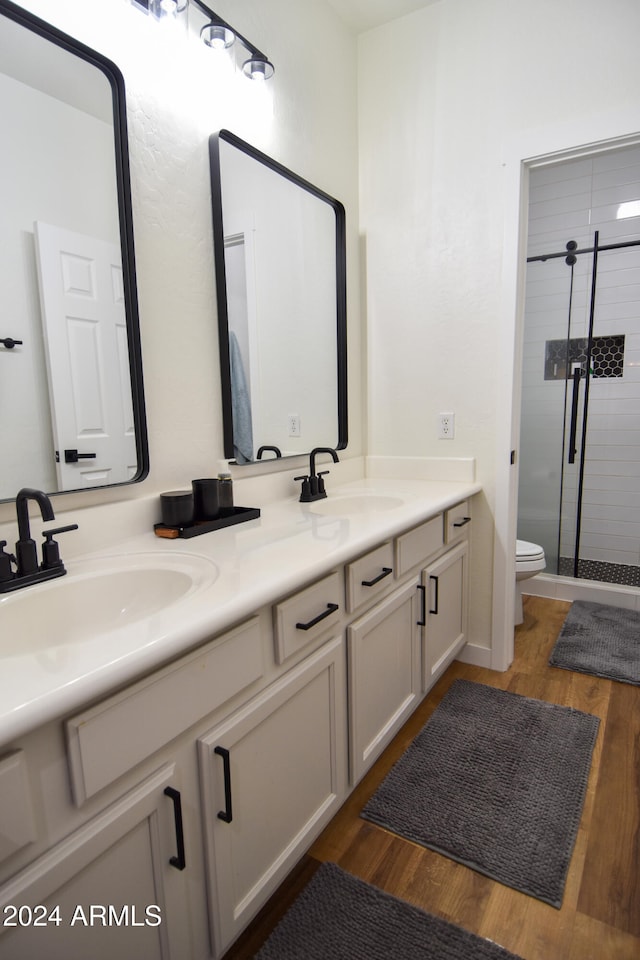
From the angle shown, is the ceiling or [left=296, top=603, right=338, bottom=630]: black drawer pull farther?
the ceiling

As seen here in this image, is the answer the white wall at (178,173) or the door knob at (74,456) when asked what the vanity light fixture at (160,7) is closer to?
the white wall at (178,173)

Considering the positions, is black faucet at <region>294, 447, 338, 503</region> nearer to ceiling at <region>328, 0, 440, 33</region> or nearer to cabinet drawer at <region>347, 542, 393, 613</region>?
cabinet drawer at <region>347, 542, 393, 613</region>

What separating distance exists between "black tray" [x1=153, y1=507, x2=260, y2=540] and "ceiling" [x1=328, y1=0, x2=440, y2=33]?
2.05 metres

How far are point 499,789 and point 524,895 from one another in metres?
0.33

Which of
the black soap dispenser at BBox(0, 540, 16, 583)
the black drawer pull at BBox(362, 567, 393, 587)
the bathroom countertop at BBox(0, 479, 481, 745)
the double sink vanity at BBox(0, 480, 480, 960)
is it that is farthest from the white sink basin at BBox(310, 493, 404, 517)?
the black soap dispenser at BBox(0, 540, 16, 583)

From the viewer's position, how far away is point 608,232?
302 centimetres

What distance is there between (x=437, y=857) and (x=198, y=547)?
100cm

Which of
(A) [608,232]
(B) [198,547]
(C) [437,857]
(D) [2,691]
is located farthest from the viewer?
(A) [608,232]

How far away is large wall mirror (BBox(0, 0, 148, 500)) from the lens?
41.4 inches

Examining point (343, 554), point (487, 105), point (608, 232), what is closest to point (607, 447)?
point (608, 232)

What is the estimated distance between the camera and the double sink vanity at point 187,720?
2.13 feet

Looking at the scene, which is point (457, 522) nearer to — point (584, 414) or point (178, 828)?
point (178, 828)

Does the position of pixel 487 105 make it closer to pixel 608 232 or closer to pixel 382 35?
pixel 382 35

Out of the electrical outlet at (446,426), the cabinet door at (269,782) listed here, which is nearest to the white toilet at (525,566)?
the electrical outlet at (446,426)
